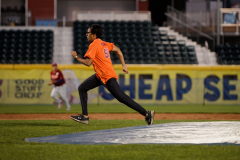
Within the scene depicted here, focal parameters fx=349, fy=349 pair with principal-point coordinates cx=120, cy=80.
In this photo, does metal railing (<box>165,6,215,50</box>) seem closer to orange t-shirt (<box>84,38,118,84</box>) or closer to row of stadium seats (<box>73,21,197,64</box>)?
row of stadium seats (<box>73,21,197,64</box>)

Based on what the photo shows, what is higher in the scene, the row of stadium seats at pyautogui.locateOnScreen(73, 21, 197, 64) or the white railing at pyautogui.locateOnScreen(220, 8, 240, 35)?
the white railing at pyautogui.locateOnScreen(220, 8, 240, 35)

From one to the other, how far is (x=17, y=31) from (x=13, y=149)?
63.5ft

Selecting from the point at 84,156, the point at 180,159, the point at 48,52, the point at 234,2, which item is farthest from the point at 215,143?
the point at 234,2

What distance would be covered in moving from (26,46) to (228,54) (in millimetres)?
12518

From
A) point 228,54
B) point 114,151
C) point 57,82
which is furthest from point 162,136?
point 228,54

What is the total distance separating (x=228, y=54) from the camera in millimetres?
21516

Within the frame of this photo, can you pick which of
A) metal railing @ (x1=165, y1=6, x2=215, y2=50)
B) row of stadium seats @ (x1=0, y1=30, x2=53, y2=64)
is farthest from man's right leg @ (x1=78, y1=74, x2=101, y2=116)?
metal railing @ (x1=165, y1=6, x2=215, y2=50)

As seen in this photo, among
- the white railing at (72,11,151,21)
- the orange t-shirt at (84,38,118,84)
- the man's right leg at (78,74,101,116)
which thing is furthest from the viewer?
the white railing at (72,11,151,21)

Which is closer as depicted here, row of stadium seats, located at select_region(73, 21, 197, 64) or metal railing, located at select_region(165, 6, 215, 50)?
row of stadium seats, located at select_region(73, 21, 197, 64)

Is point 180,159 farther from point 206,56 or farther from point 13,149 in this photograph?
point 206,56

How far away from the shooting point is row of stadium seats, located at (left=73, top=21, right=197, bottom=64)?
20641 millimetres

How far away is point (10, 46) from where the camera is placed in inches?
858

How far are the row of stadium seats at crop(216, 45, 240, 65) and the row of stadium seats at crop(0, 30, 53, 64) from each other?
10228 millimetres

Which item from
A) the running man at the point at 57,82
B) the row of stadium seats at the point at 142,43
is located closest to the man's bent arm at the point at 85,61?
the running man at the point at 57,82
